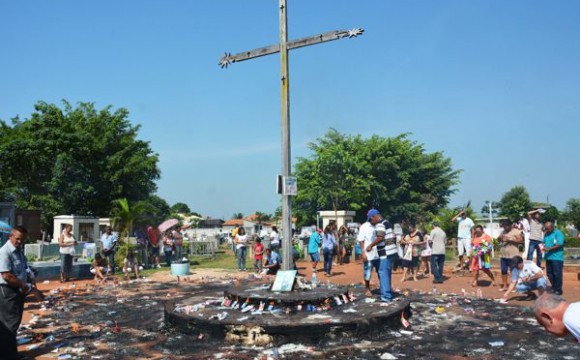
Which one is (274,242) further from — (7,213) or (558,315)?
(558,315)

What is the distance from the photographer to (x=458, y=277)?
49.5ft

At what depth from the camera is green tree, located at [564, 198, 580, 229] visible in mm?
40372

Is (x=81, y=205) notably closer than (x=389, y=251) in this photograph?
No

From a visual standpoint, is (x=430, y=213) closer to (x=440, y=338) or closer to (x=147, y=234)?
(x=147, y=234)

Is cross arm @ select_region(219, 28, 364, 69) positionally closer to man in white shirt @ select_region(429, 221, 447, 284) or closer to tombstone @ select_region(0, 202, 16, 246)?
man in white shirt @ select_region(429, 221, 447, 284)

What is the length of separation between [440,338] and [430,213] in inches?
1323

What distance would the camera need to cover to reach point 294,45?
9.12 metres

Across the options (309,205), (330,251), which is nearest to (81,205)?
(309,205)

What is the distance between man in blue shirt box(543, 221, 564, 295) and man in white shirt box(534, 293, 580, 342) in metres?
8.86

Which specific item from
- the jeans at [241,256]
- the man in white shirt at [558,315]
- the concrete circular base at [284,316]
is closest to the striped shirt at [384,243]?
the concrete circular base at [284,316]

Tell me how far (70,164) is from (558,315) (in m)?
36.3

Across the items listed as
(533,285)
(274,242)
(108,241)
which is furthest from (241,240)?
(533,285)

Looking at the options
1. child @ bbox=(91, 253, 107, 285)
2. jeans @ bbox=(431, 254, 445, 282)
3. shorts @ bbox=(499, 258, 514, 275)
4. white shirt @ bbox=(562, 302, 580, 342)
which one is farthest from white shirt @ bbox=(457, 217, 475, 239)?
white shirt @ bbox=(562, 302, 580, 342)

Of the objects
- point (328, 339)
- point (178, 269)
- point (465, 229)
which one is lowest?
point (328, 339)
